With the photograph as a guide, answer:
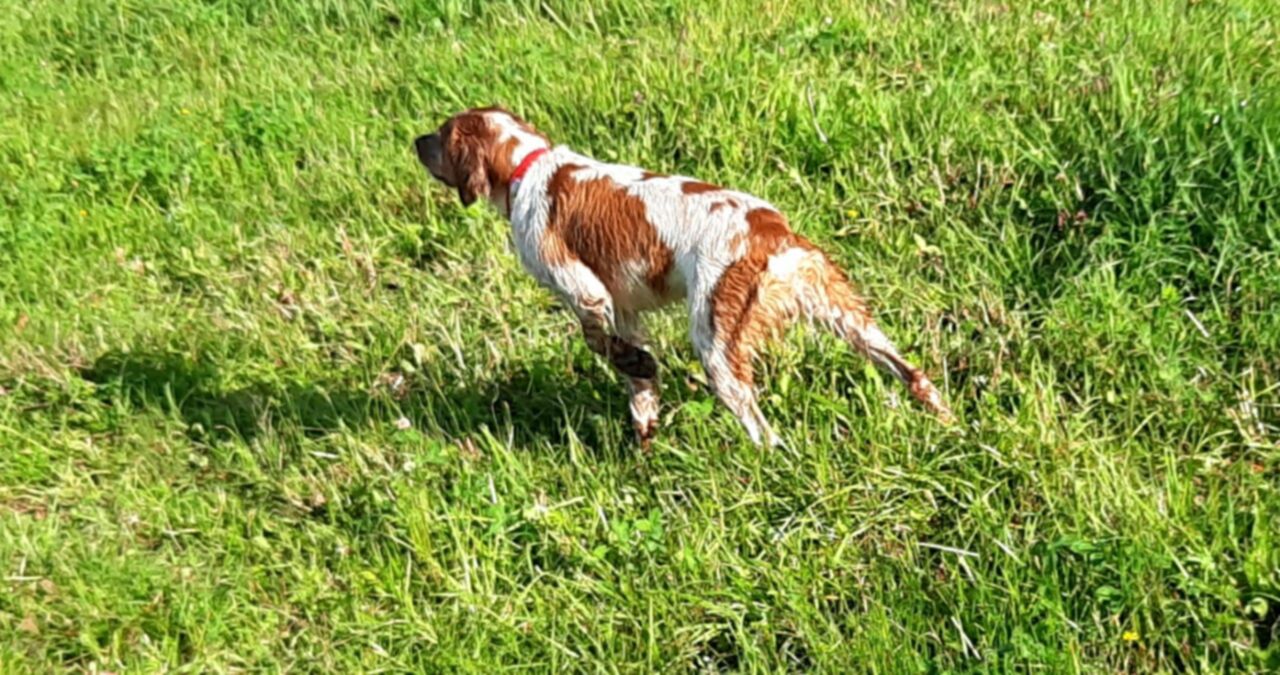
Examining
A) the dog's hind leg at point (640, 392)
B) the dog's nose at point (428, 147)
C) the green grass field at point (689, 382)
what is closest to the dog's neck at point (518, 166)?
the dog's nose at point (428, 147)

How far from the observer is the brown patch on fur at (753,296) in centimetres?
315

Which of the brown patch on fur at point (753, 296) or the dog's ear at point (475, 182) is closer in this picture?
the brown patch on fur at point (753, 296)

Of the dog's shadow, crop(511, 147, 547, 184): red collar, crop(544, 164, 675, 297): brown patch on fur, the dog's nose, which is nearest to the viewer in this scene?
crop(544, 164, 675, 297): brown patch on fur

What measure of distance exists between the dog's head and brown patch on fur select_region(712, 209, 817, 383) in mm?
905

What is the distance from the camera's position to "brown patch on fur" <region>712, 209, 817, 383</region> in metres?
3.15

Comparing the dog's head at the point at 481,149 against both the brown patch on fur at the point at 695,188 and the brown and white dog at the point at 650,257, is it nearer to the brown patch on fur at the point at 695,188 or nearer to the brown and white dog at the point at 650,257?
the brown and white dog at the point at 650,257

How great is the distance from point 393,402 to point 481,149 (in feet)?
2.96

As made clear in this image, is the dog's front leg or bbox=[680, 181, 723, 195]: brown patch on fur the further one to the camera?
the dog's front leg

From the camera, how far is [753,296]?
3152mm

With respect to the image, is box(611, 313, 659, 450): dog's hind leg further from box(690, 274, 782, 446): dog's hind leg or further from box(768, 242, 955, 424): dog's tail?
box(768, 242, 955, 424): dog's tail

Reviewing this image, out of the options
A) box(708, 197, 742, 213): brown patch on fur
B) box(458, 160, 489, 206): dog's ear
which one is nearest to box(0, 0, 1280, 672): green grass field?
box(708, 197, 742, 213): brown patch on fur

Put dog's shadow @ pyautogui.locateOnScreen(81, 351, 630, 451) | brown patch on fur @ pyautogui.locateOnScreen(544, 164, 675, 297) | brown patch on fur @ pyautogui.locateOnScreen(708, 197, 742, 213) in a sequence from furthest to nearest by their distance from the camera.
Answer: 1. dog's shadow @ pyautogui.locateOnScreen(81, 351, 630, 451)
2. brown patch on fur @ pyautogui.locateOnScreen(544, 164, 675, 297)
3. brown patch on fur @ pyautogui.locateOnScreen(708, 197, 742, 213)

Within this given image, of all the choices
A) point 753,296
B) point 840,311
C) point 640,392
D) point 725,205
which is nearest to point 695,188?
point 725,205

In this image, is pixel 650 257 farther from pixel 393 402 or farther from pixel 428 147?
pixel 393 402
